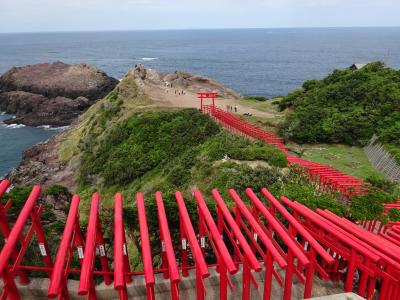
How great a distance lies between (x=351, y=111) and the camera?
31781 mm

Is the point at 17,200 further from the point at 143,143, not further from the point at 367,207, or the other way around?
the point at 143,143

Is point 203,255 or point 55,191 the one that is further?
point 55,191

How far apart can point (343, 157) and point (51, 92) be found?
68256mm

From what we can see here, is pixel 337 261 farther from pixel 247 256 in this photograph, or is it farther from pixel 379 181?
pixel 379 181

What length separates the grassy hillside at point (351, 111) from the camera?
29.1m

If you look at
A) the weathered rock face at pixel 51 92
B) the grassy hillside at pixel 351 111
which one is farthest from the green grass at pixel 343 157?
the weathered rock face at pixel 51 92

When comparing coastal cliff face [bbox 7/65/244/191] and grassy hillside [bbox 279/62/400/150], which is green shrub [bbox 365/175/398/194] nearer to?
grassy hillside [bbox 279/62/400/150]

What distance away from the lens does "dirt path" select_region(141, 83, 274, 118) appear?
136 ft

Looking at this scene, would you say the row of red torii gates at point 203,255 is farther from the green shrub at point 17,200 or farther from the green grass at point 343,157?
the green grass at point 343,157

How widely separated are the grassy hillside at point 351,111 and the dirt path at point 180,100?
593cm

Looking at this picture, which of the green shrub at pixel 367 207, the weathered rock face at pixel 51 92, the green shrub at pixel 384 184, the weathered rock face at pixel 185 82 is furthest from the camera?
the weathered rock face at pixel 51 92

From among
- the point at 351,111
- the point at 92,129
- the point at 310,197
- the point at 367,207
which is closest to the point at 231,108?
the point at 351,111

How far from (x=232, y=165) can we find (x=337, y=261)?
42.3 feet

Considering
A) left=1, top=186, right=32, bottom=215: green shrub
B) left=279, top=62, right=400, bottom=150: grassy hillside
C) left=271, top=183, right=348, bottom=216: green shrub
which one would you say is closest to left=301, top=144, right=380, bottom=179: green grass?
left=279, top=62, right=400, bottom=150: grassy hillside
